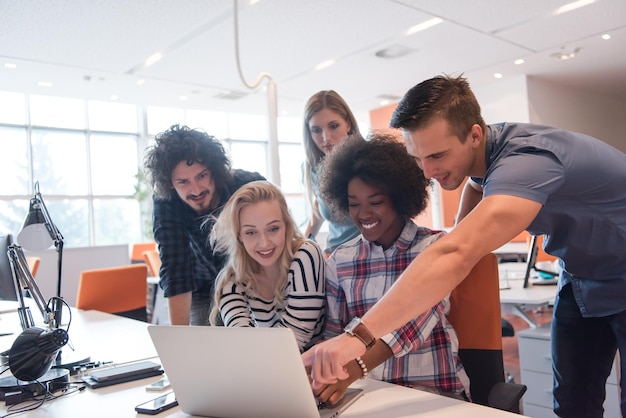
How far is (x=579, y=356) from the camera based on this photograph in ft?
5.33

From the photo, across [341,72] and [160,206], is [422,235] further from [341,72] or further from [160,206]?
[341,72]

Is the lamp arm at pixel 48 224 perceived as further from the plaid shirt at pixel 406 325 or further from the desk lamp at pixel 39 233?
the plaid shirt at pixel 406 325

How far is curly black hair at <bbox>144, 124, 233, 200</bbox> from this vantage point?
6.30ft

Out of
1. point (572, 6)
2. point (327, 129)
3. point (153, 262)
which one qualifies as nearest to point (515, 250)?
point (572, 6)

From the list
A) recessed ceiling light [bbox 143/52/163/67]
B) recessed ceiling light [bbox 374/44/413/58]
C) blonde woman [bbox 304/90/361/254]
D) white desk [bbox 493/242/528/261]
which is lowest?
white desk [bbox 493/242/528/261]

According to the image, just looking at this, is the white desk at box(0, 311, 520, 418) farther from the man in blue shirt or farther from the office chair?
the office chair

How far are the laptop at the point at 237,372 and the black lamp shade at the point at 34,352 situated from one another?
1.31ft

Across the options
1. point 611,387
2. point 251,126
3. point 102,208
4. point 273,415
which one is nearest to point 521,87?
point 251,126

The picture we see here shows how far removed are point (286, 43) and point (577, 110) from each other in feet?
18.6

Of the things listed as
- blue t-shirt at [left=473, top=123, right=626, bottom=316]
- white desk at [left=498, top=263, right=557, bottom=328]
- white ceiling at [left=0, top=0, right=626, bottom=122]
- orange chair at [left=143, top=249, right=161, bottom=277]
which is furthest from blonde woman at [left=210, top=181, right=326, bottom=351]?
orange chair at [left=143, top=249, right=161, bottom=277]

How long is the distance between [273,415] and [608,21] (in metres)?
5.95

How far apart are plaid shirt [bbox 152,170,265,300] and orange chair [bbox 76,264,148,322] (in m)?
1.20

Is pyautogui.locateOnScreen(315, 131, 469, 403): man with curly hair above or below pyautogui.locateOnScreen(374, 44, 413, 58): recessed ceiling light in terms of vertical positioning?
below

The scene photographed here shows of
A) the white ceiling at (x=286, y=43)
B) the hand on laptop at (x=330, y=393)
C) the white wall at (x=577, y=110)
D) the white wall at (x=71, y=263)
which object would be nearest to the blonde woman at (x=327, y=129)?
the hand on laptop at (x=330, y=393)
